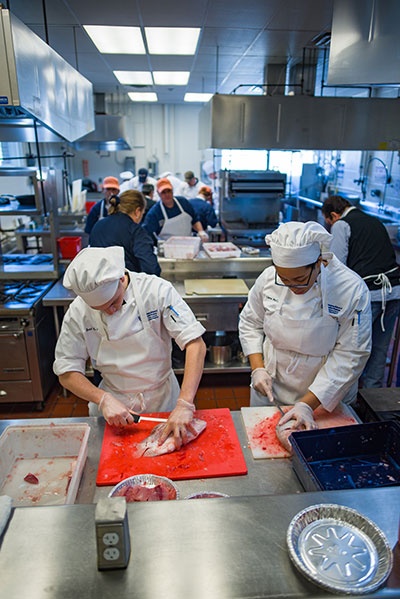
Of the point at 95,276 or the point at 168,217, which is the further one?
the point at 168,217

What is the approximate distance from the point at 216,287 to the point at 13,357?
5.66 ft

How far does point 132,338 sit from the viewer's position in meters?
1.82

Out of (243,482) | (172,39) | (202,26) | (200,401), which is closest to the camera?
(243,482)

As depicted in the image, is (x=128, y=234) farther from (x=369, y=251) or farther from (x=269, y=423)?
(x=269, y=423)

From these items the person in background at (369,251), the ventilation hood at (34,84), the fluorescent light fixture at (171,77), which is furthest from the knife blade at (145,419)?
the fluorescent light fixture at (171,77)

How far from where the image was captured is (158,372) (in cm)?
192

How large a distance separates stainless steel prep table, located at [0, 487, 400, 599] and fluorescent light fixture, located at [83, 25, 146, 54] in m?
4.45

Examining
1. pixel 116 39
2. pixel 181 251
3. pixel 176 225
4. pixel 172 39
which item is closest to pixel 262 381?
pixel 181 251

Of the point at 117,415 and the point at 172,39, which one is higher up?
the point at 172,39

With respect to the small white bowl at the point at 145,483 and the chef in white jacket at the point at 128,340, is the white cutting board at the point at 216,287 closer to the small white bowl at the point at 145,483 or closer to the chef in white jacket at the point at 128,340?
the chef in white jacket at the point at 128,340

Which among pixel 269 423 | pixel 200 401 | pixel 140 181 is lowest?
pixel 200 401

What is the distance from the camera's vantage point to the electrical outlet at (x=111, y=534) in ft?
2.44

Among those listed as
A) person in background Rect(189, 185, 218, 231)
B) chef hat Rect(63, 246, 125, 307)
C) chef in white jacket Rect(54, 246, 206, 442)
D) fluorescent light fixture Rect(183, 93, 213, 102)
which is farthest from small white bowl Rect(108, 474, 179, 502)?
fluorescent light fixture Rect(183, 93, 213, 102)

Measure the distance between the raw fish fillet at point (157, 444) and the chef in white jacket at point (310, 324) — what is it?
319 mm
